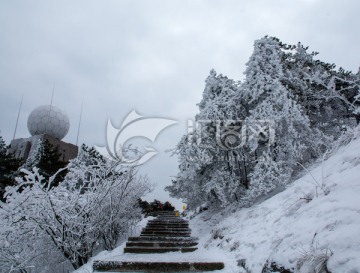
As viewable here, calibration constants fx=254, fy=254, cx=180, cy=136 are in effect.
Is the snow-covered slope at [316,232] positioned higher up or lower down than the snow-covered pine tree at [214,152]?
lower down

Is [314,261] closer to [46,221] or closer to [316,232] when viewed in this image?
[316,232]

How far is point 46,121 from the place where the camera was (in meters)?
34.6

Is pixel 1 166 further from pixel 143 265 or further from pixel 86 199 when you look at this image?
pixel 143 265

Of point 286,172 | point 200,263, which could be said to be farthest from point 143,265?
point 286,172

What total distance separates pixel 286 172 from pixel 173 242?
4381 mm

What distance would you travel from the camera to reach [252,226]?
5734 mm

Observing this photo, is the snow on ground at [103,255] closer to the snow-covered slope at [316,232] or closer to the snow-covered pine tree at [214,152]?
the snow-covered slope at [316,232]

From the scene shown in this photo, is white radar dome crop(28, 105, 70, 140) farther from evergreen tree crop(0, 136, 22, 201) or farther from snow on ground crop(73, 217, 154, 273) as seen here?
snow on ground crop(73, 217, 154, 273)

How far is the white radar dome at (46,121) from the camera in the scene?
3453 cm

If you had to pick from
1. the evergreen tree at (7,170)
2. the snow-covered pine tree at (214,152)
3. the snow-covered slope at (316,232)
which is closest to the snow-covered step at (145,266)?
the snow-covered slope at (316,232)

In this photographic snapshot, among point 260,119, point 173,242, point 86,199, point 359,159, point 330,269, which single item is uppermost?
point 260,119

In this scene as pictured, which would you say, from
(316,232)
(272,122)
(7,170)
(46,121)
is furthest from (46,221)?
(46,121)

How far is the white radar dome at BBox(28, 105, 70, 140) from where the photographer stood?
34531 mm

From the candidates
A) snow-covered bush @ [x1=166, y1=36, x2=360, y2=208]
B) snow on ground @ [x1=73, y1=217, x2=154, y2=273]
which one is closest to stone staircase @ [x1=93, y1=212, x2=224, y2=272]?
snow on ground @ [x1=73, y1=217, x2=154, y2=273]
